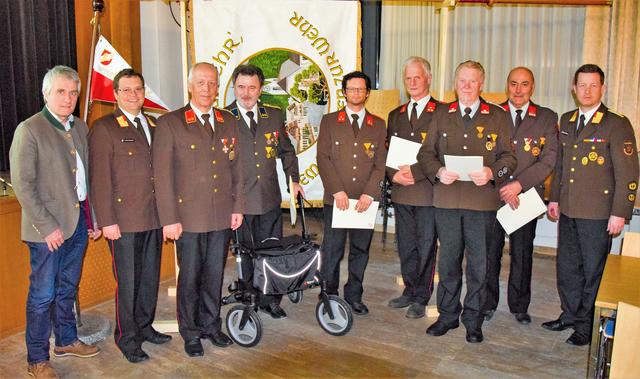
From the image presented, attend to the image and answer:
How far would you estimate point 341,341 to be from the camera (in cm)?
341

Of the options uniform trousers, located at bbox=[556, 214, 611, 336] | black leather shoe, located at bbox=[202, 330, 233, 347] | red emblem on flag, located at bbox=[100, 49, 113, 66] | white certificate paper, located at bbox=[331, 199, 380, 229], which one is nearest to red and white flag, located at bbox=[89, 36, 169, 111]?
red emblem on flag, located at bbox=[100, 49, 113, 66]

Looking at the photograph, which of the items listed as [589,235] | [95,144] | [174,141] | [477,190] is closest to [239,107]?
[174,141]

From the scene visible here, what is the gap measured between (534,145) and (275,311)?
2046 millimetres

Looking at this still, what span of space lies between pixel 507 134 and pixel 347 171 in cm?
102

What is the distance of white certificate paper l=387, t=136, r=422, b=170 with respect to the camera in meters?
3.69

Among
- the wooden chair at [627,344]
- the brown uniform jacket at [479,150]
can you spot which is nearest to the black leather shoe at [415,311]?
the brown uniform jacket at [479,150]

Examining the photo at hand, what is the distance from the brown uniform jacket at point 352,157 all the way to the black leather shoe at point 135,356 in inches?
58.9

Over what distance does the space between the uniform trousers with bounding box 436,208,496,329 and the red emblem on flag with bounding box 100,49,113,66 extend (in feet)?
8.03

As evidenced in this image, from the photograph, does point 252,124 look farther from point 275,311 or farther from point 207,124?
point 275,311

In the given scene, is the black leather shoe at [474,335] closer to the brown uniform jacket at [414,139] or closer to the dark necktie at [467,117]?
the brown uniform jacket at [414,139]

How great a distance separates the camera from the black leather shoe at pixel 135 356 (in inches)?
123

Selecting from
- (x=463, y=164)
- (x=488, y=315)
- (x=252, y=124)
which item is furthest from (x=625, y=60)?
(x=252, y=124)

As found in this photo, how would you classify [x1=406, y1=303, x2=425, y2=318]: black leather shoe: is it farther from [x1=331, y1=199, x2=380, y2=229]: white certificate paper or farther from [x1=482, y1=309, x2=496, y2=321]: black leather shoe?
[x1=331, y1=199, x2=380, y2=229]: white certificate paper

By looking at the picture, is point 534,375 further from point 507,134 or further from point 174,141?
point 174,141
